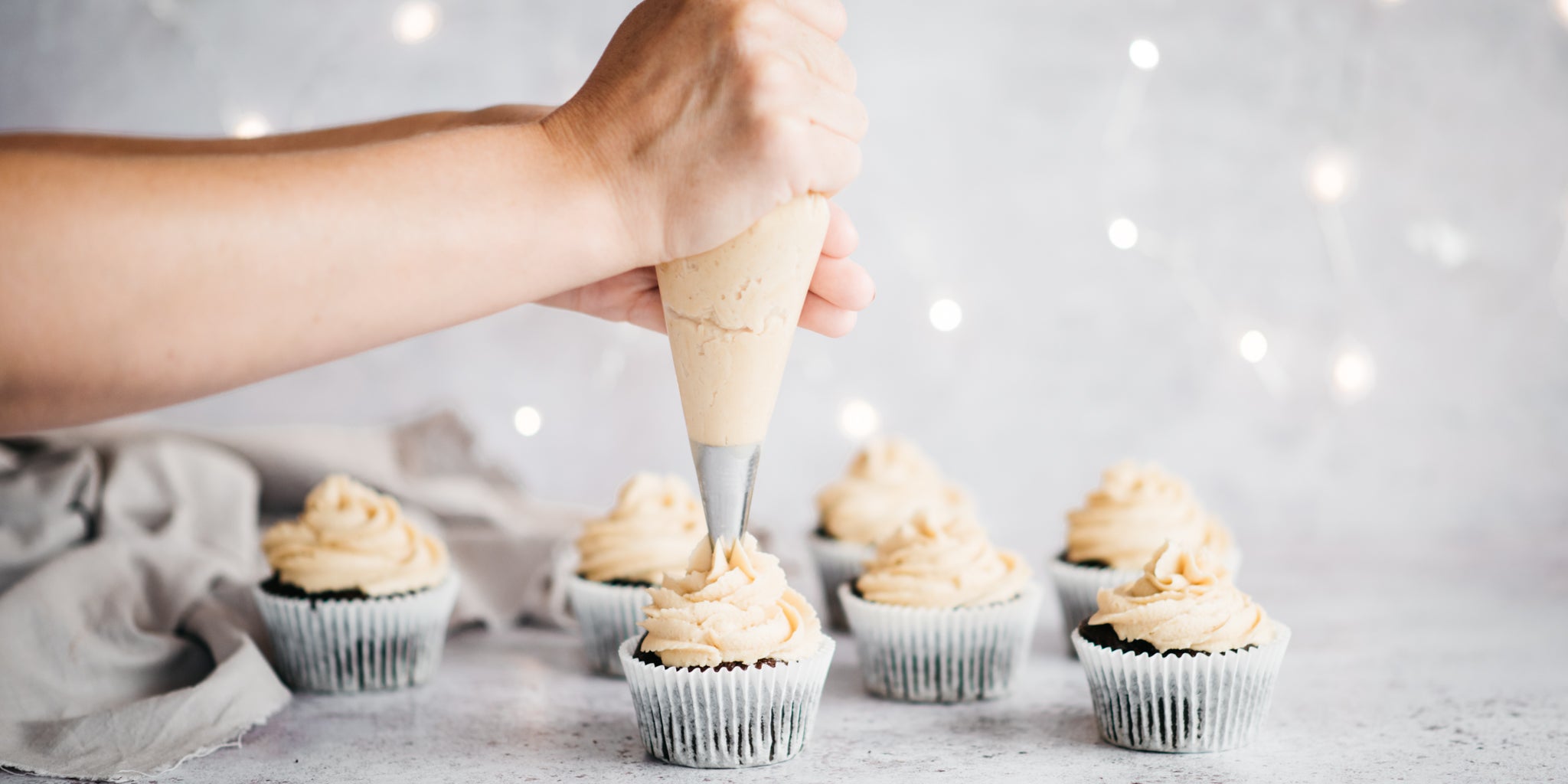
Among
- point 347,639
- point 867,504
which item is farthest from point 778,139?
point 867,504

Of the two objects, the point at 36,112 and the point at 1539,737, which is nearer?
the point at 1539,737

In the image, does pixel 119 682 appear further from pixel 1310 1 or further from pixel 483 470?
pixel 1310 1

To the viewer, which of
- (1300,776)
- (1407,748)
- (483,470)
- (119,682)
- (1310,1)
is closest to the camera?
(1300,776)

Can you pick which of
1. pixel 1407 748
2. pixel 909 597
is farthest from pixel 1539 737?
pixel 909 597

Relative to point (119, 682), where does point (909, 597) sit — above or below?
above

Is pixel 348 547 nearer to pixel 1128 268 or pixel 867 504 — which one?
pixel 867 504

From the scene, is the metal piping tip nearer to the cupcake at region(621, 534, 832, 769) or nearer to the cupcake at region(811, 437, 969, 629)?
the cupcake at region(621, 534, 832, 769)
